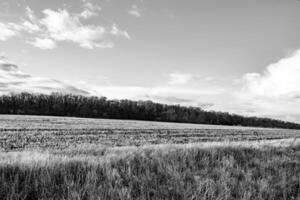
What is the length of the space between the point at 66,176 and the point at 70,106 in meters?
78.0

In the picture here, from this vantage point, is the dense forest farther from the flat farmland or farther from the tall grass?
the tall grass

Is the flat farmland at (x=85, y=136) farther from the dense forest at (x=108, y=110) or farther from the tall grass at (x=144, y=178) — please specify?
the dense forest at (x=108, y=110)

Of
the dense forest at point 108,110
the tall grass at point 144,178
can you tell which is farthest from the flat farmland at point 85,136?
the dense forest at point 108,110

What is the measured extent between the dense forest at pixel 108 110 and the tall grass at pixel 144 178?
7070cm

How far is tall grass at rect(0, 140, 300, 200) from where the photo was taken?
4.12 metres

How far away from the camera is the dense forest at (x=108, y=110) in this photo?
71.8 m

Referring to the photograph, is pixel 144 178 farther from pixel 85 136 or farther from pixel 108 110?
pixel 108 110

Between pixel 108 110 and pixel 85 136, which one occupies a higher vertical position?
pixel 108 110

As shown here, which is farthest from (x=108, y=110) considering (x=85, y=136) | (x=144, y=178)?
(x=144, y=178)

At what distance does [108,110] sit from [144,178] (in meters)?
76.3

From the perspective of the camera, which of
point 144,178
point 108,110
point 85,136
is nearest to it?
point 144,178

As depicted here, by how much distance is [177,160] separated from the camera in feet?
21.1

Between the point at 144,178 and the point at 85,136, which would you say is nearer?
the point at 144,178

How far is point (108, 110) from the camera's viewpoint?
8000cm
